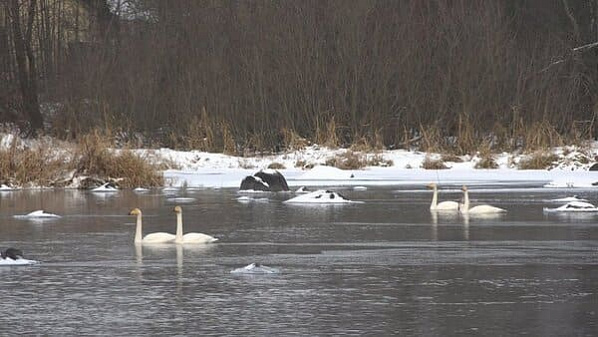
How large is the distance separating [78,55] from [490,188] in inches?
832

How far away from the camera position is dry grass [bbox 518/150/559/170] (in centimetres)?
3456

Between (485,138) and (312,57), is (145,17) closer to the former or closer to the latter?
(312,57)

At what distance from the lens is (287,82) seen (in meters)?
40.3

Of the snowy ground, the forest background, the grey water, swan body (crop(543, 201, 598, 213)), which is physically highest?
the forest background

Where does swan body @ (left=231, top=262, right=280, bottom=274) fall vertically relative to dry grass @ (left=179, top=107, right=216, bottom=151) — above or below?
below

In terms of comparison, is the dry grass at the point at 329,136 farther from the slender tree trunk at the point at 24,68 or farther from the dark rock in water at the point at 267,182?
the slender tree trunk at the point at 24,68

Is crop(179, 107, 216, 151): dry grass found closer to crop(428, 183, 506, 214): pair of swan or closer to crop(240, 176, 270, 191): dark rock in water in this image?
crop(240, 176, 270, 191): dark rock in water

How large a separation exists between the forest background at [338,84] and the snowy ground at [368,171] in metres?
1.33

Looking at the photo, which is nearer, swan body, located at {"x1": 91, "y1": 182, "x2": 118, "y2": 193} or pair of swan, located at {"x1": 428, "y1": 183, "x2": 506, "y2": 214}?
pair of swan, located at {"x1": 428, "y1": 183, "x2": 506, "y2": 214}

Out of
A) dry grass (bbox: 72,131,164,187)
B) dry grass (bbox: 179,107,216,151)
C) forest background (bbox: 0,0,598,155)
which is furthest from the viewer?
forest background (bbox: 0,0,598,155)

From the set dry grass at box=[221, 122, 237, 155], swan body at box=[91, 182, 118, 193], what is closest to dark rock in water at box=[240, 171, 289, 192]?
swan body at box=[91, 182, 118, 193]

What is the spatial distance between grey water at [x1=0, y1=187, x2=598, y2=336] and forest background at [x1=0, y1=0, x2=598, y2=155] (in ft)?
58.6

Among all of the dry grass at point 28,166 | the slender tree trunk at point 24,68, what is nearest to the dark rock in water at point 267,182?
the dry grass at point 28,166

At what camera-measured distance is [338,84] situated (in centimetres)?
3981
